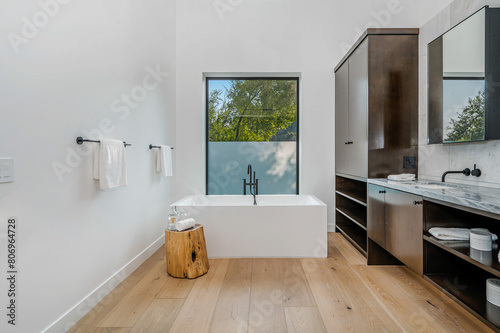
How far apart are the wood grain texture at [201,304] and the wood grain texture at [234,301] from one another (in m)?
0.04

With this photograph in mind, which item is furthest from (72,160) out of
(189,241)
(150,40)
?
(150,40)

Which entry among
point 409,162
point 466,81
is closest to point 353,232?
point 409,162

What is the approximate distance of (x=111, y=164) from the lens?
1924 mm

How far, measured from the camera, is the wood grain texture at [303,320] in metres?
1.59

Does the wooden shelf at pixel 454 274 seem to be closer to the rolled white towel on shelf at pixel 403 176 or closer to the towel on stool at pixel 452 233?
the towel on stool at pixel 452 233

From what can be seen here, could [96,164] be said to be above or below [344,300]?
above

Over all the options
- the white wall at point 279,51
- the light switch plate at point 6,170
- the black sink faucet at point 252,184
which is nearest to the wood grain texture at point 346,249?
the white wall at point 279,51

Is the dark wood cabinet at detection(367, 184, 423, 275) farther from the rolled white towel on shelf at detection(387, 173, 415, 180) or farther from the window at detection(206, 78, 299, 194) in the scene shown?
the window at detection(206, 78, 299, 194)

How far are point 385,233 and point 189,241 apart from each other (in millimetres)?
1616

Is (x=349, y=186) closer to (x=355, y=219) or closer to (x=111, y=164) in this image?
(x=355, y=219)

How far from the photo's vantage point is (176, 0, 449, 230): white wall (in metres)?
3.63

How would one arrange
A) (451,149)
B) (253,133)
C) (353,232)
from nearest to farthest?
(451,149), (353,232), (253,133)

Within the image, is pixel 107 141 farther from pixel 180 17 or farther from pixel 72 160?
pixel 180 17

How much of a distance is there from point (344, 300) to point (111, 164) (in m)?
1.84
